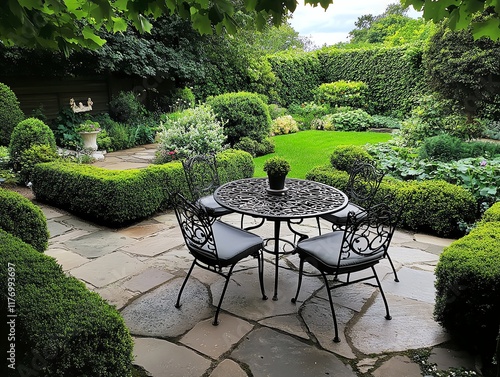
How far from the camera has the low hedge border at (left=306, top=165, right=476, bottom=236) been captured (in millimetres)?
4121

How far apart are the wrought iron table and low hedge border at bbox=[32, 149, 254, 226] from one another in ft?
4.50

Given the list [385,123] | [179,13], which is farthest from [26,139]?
[385,123]

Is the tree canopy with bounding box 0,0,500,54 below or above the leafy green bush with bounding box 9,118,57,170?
above

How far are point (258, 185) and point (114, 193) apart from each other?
5.59 feet

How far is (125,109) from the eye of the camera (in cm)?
1012

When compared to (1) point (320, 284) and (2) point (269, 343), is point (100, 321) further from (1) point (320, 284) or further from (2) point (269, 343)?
(1) point (320, 284)

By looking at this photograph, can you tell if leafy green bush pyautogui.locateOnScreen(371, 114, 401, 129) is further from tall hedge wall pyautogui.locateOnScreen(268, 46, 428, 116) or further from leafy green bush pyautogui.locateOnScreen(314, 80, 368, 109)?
leafy green bush pyautogui.locateOnScreen(314, 80, 368, 109)

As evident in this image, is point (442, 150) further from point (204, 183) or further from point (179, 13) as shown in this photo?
point (179, 13)

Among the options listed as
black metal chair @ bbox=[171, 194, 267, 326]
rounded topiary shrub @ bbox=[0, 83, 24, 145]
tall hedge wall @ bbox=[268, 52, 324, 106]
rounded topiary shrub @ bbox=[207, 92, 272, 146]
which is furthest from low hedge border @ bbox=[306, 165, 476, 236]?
tall hedge wall @ bbox=[268, 52, 324, 106]

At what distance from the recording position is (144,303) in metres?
2.78

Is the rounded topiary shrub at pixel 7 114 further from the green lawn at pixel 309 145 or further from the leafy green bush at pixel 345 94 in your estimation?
the leafy green bush at pixel 345 94

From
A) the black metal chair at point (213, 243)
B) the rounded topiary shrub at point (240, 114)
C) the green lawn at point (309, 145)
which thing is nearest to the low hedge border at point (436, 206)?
the black metal chair at point (213, 243)

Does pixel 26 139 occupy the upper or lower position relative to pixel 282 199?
upper

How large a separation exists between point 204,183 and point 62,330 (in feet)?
11.8
